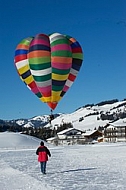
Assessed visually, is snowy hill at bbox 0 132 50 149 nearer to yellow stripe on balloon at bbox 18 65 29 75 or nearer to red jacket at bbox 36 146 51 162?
yellow stripe on balloon at bbox 18 65 29 75

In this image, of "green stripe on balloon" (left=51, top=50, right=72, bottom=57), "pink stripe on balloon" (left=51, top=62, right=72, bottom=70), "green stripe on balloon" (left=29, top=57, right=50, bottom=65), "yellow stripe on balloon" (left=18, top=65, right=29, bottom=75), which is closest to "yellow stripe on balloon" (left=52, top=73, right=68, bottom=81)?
"pink stripe on balloon" (left=51, top=62, right=72, bottom=70)

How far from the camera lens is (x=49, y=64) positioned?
28.5 meters

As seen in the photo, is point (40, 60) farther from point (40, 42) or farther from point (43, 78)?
point (40, 42)

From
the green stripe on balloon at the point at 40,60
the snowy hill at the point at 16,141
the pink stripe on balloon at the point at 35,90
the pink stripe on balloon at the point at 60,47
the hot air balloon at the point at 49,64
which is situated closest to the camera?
the green stripe on balloon at the point at 40,60

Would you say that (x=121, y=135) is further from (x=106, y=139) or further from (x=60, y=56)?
(x=60, y=56)

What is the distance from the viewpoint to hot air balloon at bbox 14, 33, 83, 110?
28.5 m

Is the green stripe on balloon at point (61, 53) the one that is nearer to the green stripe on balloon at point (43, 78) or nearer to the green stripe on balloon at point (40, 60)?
the green stripe on balloon at point (40, 60)

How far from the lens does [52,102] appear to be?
95.1ft

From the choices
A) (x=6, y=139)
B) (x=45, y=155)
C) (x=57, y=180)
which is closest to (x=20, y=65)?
(x=45, y=155)

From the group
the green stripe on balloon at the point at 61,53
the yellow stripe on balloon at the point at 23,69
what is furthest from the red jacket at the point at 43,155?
the yellow stripe on balloon at the point at 23,69

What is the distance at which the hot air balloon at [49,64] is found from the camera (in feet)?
93.5

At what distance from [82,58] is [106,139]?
88.9 meters

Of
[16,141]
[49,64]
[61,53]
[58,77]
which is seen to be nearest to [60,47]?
[61,53]

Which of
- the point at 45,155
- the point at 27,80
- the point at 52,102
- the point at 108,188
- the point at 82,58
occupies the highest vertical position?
the point at 82,58
